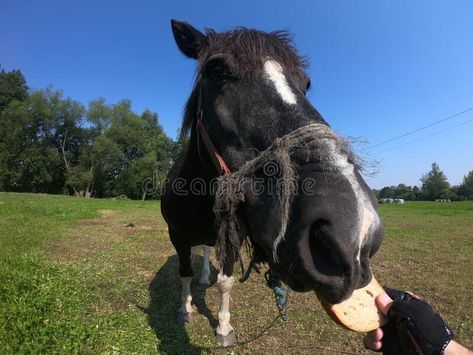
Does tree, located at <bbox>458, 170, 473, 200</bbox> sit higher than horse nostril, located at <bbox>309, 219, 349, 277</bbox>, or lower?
higher

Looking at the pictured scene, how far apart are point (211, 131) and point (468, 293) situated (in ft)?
19.6

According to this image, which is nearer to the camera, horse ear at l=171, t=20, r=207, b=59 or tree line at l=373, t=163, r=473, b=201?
horse ear at l=171, t=20, r=207, b=59

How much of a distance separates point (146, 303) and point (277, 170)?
4210 mm

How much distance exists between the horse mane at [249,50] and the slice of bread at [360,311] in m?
1.51

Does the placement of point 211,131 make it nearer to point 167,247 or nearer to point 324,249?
point 324,249

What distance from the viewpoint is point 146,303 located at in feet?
16.6

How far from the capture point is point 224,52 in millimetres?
2234

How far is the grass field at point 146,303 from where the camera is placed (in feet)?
12.0

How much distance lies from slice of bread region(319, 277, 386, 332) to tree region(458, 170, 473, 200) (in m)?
103

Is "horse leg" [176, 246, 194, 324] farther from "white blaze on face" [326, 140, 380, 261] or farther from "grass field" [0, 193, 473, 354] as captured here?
"white blaze on face" [326, 140, 380, 261]

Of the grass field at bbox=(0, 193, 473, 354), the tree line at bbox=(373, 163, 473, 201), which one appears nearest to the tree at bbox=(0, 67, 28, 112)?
the grass field at bbox=(0, 193, 473, 354)

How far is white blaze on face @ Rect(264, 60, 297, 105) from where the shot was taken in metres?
1.95

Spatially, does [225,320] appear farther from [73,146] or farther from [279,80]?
[73,146]

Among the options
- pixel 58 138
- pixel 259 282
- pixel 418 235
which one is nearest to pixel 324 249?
pixel 259 282
